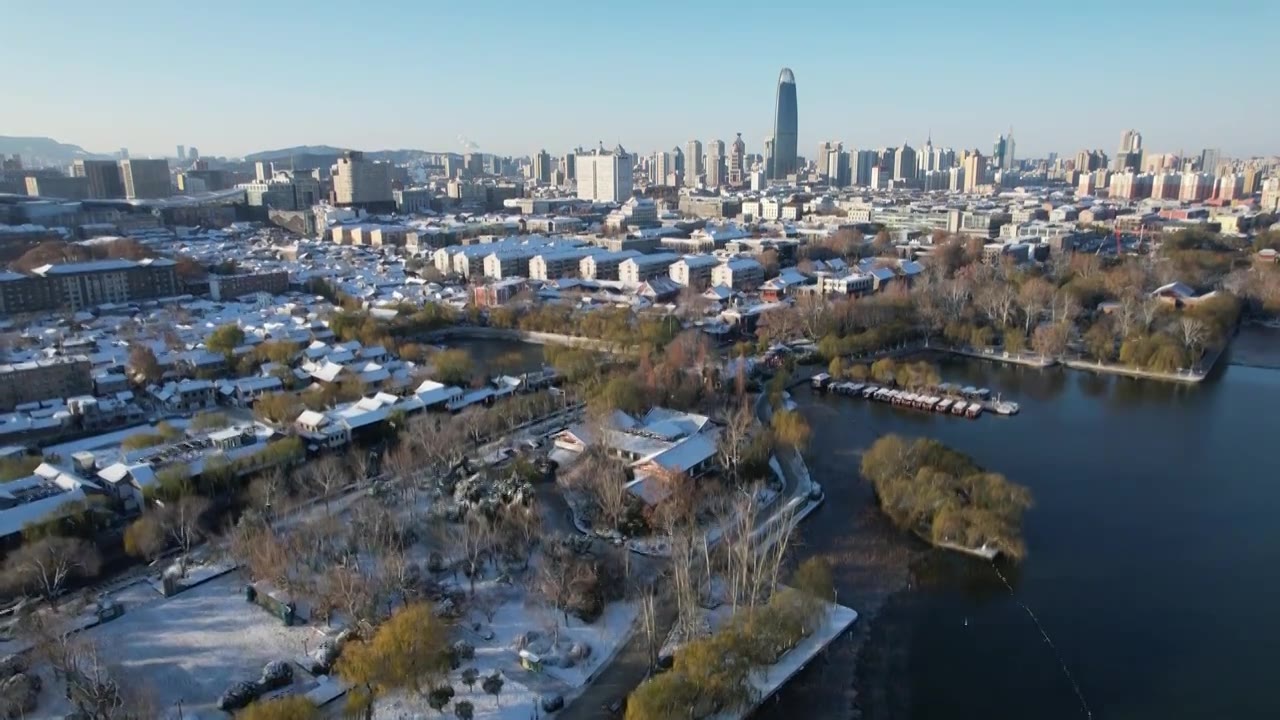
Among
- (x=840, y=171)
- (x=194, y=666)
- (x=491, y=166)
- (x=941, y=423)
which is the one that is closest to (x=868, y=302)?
(x=941, y=423)

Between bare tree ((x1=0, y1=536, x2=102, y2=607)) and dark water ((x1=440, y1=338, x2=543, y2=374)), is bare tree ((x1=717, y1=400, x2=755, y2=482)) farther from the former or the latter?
bare tree ((x1=0, y1=536, x2=102, y2=607))

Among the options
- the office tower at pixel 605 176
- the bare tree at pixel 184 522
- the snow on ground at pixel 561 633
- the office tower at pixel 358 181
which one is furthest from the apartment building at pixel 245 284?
the office tower at pixel 605 176


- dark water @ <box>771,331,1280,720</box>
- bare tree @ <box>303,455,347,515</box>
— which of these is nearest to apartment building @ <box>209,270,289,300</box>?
bare tree @ <box>303,455,347,515</box>

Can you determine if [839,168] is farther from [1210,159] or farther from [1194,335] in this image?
[1194,335]

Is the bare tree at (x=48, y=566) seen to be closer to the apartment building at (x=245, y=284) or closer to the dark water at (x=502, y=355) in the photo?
the dark water at (x=502, y=355)

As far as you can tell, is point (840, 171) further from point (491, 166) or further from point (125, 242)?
point (125, 242)

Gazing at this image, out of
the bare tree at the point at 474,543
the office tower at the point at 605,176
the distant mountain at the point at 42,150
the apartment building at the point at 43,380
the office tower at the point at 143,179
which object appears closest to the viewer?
the bare tree at the point at 474,543
